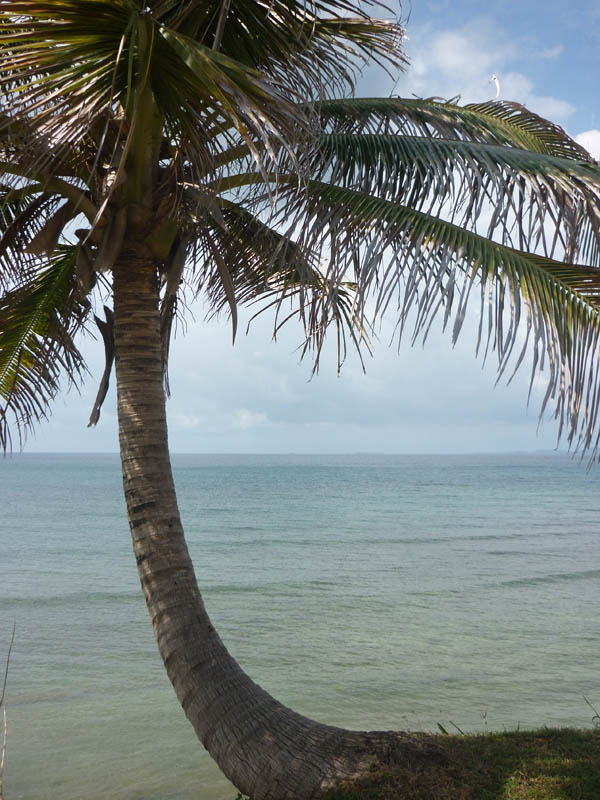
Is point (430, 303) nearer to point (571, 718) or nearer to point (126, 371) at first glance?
point (126, 371)

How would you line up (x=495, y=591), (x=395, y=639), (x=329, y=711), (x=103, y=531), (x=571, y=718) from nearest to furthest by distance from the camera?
1. (x=571, y=718)
2. (x=329, y=711)
3. (x=395, y=639)
4. (x=495, y=591)
5. (x=103, y=531)

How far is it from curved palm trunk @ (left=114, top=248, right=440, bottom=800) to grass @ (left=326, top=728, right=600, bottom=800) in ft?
0.48

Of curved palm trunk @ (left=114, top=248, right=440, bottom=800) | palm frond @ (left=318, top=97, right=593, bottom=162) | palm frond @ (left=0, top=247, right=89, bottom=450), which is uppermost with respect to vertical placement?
palm frond @ (left=318, top=97, right=593, bottom=162)

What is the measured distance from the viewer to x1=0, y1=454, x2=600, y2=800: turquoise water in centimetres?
712

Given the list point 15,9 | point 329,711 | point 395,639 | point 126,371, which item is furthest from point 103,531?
point 15,9

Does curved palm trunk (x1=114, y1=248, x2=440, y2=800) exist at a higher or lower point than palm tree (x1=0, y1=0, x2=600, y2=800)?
lower

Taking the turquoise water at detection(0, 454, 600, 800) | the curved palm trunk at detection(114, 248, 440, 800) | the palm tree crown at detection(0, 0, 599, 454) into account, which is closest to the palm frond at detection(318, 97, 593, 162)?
the palm tree crown at detection(0, 0, 599, 454)

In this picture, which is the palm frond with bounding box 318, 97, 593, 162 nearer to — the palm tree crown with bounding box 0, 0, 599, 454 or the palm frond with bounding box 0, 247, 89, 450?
the palm tree crown with bounding box 0, 0, 599, 454

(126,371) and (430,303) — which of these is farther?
(126,371)

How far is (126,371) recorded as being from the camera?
188 inches

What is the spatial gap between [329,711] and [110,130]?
6.56 m

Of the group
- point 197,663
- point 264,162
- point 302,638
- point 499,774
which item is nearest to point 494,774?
point 499,774

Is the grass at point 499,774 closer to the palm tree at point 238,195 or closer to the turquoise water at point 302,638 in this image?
the palm tree at point 238,195

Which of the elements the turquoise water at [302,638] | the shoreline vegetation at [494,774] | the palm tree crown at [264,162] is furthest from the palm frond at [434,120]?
the shoreline vegetation at [494,774]
